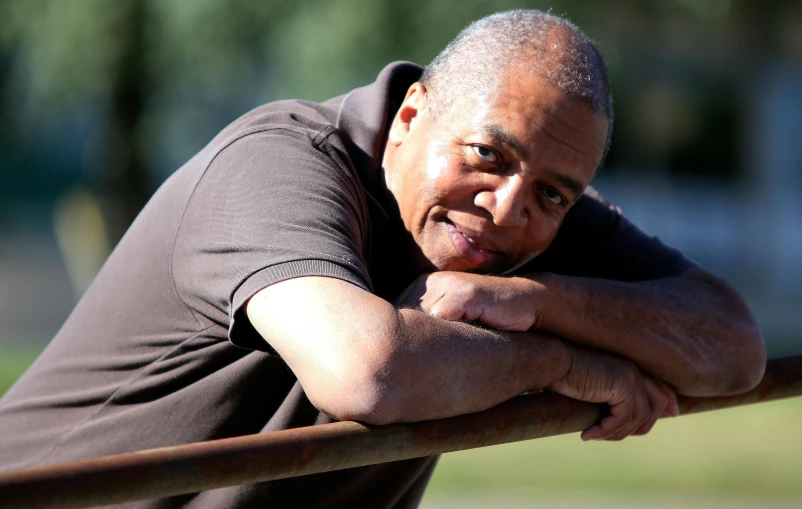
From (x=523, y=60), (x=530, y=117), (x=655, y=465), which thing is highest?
(x=523, y=60)

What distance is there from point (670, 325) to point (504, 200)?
1.82 feet

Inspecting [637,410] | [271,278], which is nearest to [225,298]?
[271,278]

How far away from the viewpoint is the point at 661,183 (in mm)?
16812

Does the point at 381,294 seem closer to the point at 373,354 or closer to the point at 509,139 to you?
the point at 509,139

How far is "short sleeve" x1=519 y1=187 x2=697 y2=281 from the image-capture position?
9.36 feet

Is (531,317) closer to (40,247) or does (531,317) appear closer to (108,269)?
(108,269)

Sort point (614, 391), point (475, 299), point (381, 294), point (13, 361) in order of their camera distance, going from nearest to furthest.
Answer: point (475, 299)
point (614, 391)
point (381, 294)
point (13, 361)

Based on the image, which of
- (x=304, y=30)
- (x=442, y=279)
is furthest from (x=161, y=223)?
(x=304, y=30)

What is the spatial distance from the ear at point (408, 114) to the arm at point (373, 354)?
0.66m

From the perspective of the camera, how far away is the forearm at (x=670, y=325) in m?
2.39

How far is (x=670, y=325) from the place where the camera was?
2.56 m

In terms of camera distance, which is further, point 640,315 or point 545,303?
point 640,315

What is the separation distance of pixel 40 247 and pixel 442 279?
18.4 metres

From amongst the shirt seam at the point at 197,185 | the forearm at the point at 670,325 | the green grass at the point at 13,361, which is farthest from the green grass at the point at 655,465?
the shirt seam at the point at 197,185
